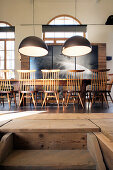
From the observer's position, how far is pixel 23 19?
→ 5.50m

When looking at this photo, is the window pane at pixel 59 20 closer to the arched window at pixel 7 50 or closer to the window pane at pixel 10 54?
the arched window at pixel 7 50

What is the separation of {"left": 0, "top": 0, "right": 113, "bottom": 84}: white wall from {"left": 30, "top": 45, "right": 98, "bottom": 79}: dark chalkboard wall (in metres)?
0.76

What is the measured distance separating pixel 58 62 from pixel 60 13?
2.23 meters

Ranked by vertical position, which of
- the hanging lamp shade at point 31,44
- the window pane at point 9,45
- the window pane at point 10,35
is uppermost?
the window pane at point 10,35

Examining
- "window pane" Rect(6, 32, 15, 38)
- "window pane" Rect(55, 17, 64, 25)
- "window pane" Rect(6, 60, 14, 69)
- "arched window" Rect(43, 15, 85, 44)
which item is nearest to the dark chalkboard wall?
"arched window" Rect(43, 15, 85, 44)

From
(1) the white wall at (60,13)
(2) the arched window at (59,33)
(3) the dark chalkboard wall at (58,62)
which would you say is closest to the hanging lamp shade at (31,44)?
(3) the dark chalkboard wall at (58,62)

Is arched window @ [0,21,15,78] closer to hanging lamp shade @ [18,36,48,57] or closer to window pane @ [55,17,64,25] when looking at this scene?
window pane @ [55,17,64,25]

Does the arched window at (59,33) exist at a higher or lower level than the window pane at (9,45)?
higher

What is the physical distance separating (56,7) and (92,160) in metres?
6.19

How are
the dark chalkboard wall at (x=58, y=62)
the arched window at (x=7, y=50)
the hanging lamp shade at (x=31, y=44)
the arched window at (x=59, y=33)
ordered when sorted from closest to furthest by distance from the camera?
1. the hanging lamp shade at (x=31, y=44)
2. the dark chalkboard wall at (x=58, y=62)
3. the arched window at (x=59, y=33)
4. the arched window at (x=7, y=50)

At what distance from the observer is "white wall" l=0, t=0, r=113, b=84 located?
216 inches

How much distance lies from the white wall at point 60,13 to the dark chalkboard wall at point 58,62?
0.76 m

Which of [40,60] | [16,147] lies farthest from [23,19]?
[16,147]

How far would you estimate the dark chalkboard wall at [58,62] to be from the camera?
5414 millimetres
